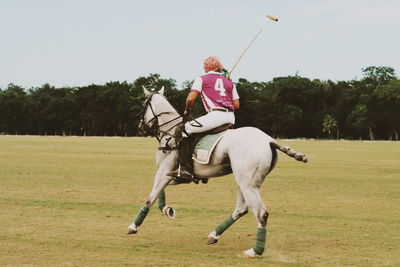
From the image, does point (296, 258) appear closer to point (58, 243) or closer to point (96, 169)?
point (58, 243)

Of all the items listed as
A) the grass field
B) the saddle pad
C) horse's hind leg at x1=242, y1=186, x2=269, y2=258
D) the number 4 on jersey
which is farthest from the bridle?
horse's hind leg at x1=242, y1=186, x2=269, y2=258

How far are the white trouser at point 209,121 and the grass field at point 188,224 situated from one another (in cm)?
192

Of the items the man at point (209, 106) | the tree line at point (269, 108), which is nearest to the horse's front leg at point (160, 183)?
the man at point (209, 106)

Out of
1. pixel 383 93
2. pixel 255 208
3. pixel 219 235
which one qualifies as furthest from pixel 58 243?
pixel 383 93

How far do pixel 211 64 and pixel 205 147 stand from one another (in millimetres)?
1470

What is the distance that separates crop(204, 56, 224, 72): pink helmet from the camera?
10.1m

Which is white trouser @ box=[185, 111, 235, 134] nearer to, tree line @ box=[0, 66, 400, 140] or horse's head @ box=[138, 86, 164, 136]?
horse's head @ box=[138, 86, 164, 136]

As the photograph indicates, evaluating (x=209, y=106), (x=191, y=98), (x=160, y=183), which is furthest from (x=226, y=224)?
(x=191, y=98)

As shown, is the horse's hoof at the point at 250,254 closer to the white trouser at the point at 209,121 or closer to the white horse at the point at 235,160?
the white horse at the point at 235,160

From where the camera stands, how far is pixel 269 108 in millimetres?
123812

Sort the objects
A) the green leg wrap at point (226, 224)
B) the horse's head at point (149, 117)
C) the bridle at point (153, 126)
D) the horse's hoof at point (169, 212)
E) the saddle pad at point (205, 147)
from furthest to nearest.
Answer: the horse's head at point (149, 117) < the bridle at point (153, 126) < the green leg wrap at point (226, 224) < the horse's hoof at point (169, 212) < the saddle pad at point (205, 147)

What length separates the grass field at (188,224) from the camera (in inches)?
351

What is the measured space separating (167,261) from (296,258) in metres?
1.95

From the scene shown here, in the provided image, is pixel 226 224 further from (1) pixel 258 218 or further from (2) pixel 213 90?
(2) pixel 213 90
